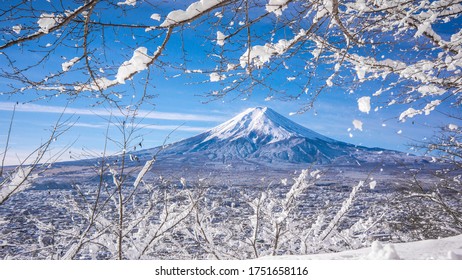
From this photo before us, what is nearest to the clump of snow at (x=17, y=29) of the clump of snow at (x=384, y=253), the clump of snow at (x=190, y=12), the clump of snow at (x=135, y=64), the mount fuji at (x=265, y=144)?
the clump of snow at (x=135, y=64)

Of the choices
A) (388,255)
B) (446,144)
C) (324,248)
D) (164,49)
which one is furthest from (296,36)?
(324,248)

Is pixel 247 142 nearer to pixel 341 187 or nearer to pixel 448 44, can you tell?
pixel 341 187

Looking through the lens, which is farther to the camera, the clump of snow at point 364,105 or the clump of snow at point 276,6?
the clump of snow at point 364,105

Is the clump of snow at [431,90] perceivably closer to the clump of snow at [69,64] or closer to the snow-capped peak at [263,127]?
the clump of snow at [69,64]

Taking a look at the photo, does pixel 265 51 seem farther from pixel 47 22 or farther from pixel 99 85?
pixel 47 22

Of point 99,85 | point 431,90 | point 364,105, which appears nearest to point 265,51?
point 364,105

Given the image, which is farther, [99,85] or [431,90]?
[431,90]
